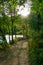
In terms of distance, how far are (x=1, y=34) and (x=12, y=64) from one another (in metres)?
11.3

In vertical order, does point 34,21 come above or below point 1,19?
below

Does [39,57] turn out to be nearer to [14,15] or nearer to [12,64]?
[12,64]

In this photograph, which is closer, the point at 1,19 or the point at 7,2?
the point at 7,2

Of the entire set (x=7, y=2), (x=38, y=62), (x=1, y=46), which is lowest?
(x=1, y=46)

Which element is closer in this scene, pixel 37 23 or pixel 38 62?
pixel 38 62

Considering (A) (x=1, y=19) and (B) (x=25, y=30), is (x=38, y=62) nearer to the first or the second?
(A) (x=1, y=19)

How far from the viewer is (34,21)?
89.2 ft

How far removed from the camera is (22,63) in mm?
13312

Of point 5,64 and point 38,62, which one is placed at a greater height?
point 38,62

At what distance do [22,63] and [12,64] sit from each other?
2.31ft

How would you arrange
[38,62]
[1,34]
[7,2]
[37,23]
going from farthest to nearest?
[37,23]
[1,34]
[38,62]
[7,2]

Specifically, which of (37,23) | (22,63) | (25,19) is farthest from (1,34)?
(25,19)

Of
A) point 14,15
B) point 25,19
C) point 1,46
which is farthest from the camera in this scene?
point 25,19

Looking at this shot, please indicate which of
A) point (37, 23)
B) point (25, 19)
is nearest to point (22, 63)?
point (37, 23)
